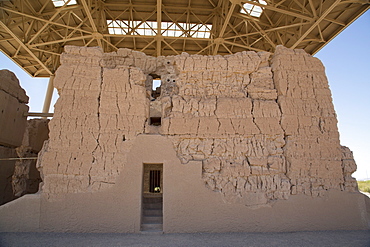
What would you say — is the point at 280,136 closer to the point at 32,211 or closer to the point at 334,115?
the point at 334,115

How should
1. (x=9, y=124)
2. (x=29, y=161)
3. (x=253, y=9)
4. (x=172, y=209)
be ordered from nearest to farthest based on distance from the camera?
1. (x=172, y=209)
2. (x=9, y=124)
3. (x=29, y=161)
4. (x=253, y=9)

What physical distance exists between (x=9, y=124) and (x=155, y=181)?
4903 mm

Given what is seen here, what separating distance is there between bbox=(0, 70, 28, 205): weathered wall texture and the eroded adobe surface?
2371 mm

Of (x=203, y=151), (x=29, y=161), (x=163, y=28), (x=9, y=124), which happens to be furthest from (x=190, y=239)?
(x=163, y=28)

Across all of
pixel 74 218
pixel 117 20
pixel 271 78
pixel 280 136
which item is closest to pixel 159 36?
pixel 117 20

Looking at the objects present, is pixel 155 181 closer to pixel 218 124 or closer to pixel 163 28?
pixel 218 124

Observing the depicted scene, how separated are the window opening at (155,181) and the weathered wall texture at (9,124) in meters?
4.19

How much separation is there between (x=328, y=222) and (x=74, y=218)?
5.10 m

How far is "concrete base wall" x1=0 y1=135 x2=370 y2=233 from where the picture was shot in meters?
4.88

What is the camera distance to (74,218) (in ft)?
16.0

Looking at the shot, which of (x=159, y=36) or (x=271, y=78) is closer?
(x=271, y=78)

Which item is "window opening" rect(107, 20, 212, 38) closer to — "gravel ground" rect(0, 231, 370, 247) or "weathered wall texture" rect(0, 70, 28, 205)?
"weathered wall texture" rect(0, 70, 28, 205)

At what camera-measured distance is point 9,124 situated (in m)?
6.91

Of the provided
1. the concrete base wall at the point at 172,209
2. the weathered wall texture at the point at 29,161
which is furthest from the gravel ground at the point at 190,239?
the weathered wall texture at the point at 29,161
